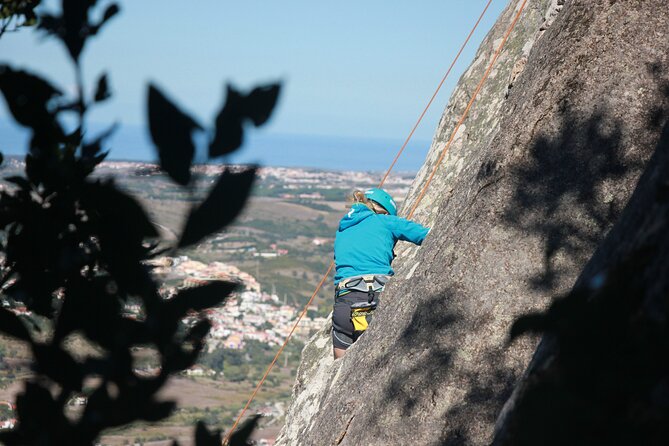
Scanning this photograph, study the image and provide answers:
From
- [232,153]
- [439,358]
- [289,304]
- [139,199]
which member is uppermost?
[232,153]

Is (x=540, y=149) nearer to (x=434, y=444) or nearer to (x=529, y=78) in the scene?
(x=529, y=78)

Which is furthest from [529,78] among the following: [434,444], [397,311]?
[434,444]

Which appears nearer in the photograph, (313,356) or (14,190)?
(14,190)

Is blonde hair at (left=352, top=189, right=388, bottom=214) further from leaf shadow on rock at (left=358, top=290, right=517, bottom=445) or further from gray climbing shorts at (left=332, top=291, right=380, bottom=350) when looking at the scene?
leaf shadow on rock at (left=358, top=290, right=517, bottom=445)

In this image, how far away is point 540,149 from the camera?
14.1 ft

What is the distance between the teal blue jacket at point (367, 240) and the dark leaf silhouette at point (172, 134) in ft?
17.7

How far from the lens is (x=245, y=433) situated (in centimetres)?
153

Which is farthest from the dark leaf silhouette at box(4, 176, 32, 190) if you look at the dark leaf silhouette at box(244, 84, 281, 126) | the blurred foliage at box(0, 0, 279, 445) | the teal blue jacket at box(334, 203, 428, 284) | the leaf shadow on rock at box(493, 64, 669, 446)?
the teal blue jacket at box(334, 203, 428, 284)

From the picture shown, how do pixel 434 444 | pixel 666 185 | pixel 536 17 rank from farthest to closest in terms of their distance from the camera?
pixel 536 17 → pixel 434 444 → pixel 666 185

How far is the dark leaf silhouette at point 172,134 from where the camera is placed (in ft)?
4.19

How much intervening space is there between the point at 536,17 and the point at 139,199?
735 centimetres

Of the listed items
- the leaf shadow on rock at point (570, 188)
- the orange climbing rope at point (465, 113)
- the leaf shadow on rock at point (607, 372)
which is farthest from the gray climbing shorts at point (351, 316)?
the leaf shadow on rock at point (607, 372)

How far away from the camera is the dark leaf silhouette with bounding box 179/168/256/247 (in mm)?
1339

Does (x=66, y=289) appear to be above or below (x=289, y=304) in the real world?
above
